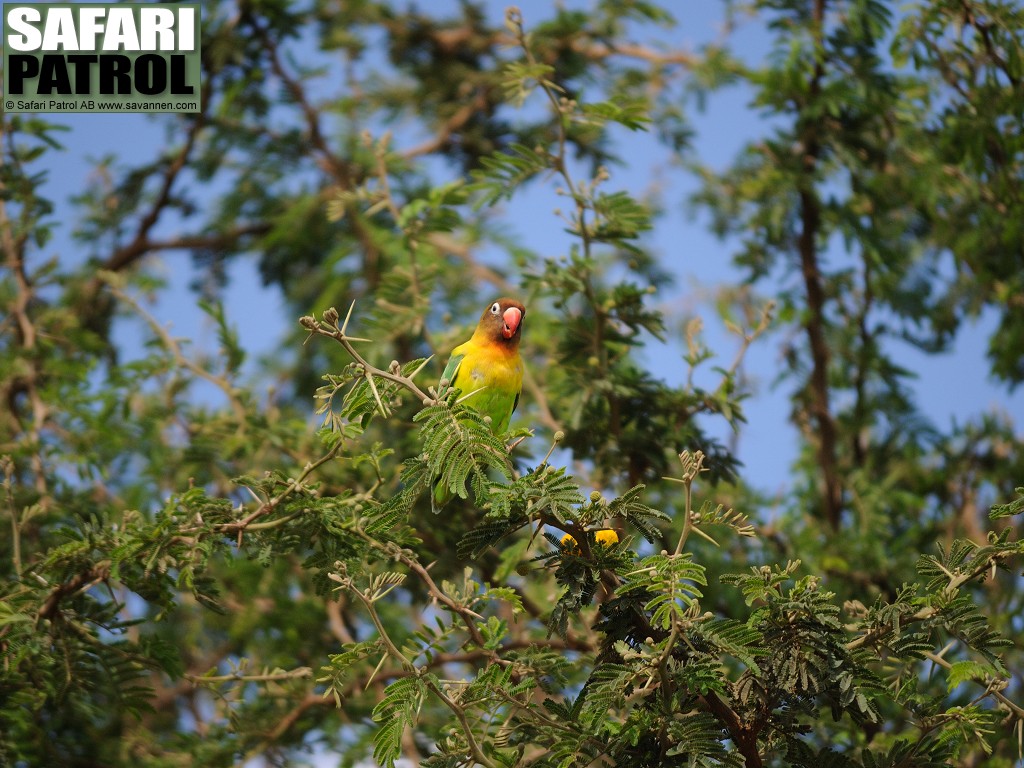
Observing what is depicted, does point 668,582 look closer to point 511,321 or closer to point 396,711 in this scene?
point 396,711

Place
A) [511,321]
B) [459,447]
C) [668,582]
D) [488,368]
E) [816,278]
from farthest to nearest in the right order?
[816,278] → [511,321] → [488,368] → [459,447] → [668,582]

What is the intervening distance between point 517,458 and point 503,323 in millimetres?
691

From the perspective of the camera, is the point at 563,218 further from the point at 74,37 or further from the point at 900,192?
the point at 74,37

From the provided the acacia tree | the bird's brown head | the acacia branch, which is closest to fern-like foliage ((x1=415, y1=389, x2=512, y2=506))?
the acacia tree

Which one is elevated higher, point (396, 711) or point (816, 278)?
point (816, 278)

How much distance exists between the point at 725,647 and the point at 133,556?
185 cm

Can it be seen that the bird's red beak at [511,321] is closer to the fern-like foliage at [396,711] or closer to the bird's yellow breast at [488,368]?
the bird's yellow breast at [488,368]

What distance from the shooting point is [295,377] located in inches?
310

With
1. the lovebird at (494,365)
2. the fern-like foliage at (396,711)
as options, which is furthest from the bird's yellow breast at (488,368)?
the fern-like foliage at (396,711)

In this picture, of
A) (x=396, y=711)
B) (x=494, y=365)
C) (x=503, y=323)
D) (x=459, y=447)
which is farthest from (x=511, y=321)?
(x=396, y=711)

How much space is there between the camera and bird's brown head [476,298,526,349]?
422 centimetres

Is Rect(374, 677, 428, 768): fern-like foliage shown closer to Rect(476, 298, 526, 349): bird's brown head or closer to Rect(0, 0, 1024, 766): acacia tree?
Rect(0, 0, 1024, 766): acacia tree

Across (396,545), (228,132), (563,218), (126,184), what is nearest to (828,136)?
(563,218)

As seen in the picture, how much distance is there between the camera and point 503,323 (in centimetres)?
424
